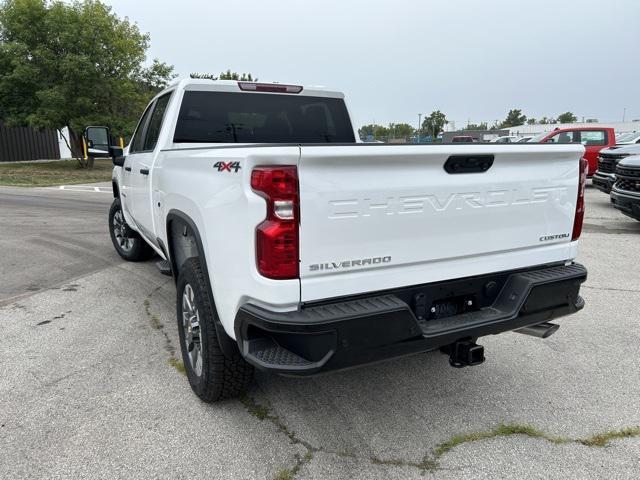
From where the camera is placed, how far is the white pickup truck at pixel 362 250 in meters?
2.18

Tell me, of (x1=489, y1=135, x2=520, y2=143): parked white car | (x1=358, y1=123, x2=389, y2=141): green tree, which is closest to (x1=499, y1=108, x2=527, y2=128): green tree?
(x1=358, y1=123, x2=389, y2=141): green tree

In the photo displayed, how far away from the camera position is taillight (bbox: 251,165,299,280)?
2137 millimetres

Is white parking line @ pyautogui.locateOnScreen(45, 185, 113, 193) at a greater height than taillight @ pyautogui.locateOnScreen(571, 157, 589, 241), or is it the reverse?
taillight @ pyautogui.locateOnScreen(571, 157, 589, 241)

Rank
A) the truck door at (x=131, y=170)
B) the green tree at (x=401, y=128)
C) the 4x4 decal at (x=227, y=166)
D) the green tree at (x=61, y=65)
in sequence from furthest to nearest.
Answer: the green tree at (x=401, y=128) < the green tree at (x=61, y=65) < the truck door at (x=131, y=170) < the 4x4 decal at (x=227, y=166)

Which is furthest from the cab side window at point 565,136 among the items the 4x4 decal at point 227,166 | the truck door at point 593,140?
the 4x4 decal at point 227,166

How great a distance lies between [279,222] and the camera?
7.08 feet

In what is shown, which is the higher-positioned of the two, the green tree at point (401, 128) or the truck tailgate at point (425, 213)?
the green tree at point (401, 128)

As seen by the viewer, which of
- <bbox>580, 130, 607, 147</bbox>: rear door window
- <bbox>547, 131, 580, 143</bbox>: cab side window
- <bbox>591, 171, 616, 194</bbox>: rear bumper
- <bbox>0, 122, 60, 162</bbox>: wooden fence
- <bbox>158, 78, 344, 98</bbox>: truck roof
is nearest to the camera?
<bbox>158, 78, 344, 98</bbox>: truck roof

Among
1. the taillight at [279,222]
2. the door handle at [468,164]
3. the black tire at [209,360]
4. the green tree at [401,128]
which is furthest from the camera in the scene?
the green tree at [401,128]

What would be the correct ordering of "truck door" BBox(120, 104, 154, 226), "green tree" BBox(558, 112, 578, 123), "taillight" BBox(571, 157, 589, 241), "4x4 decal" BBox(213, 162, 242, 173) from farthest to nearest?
"green tree" BBox(558, 112, 578, 123)
"truck door" BBox(120, 104, 154, 226)
"taillight" BBox(571, 157, 589, 241)
"4x4 decal" BBox(213, 162, 242, 173)

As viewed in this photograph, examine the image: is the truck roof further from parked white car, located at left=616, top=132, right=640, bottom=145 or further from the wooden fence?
the wooden fence

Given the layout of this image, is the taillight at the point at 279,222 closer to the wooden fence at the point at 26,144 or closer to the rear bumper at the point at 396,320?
the rear bumper at the point at 396,320

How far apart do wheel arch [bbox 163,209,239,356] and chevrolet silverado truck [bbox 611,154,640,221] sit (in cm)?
752

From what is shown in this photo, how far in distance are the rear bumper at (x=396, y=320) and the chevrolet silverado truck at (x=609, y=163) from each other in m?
9.42
